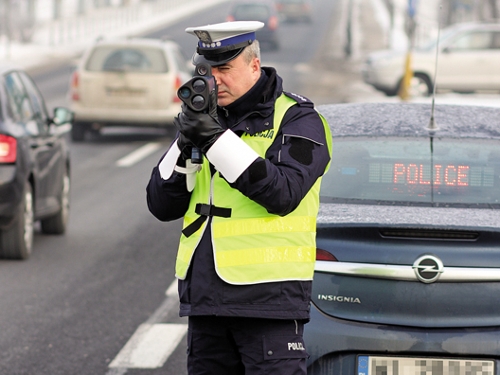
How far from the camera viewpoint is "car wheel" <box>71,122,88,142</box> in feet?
63.8

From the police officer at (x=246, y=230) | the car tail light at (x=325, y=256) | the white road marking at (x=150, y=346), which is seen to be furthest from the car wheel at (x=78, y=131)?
the police officer at (x=246, y=230)

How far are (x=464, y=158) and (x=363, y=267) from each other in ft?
2.94

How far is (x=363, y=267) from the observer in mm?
4410

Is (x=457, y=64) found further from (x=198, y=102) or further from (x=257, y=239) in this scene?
(x=198, y=102)

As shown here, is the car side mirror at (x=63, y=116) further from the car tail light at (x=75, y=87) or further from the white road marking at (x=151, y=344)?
the car tail light at (x=75, y=87)

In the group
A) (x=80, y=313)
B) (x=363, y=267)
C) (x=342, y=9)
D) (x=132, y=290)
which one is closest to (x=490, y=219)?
(x=363, y=267)

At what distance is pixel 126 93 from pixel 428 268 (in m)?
15.3

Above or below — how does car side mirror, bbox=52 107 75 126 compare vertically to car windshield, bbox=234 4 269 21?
above

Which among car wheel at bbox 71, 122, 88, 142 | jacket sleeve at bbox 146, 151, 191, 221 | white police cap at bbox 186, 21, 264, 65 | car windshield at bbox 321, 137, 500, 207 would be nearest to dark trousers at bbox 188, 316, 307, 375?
jacket sleeve at bbox 146, 151, 191, 221

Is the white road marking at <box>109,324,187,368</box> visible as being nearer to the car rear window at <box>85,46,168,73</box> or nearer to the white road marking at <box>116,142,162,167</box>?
the white road marking at <box>116,142,162,167</box>

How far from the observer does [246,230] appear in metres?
3.62

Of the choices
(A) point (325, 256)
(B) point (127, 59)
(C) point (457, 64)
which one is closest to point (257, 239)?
(A) point (325, 256)

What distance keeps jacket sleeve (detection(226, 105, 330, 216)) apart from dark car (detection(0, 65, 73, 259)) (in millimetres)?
5469

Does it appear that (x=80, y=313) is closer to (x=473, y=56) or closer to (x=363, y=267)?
(x=363, y=267)
